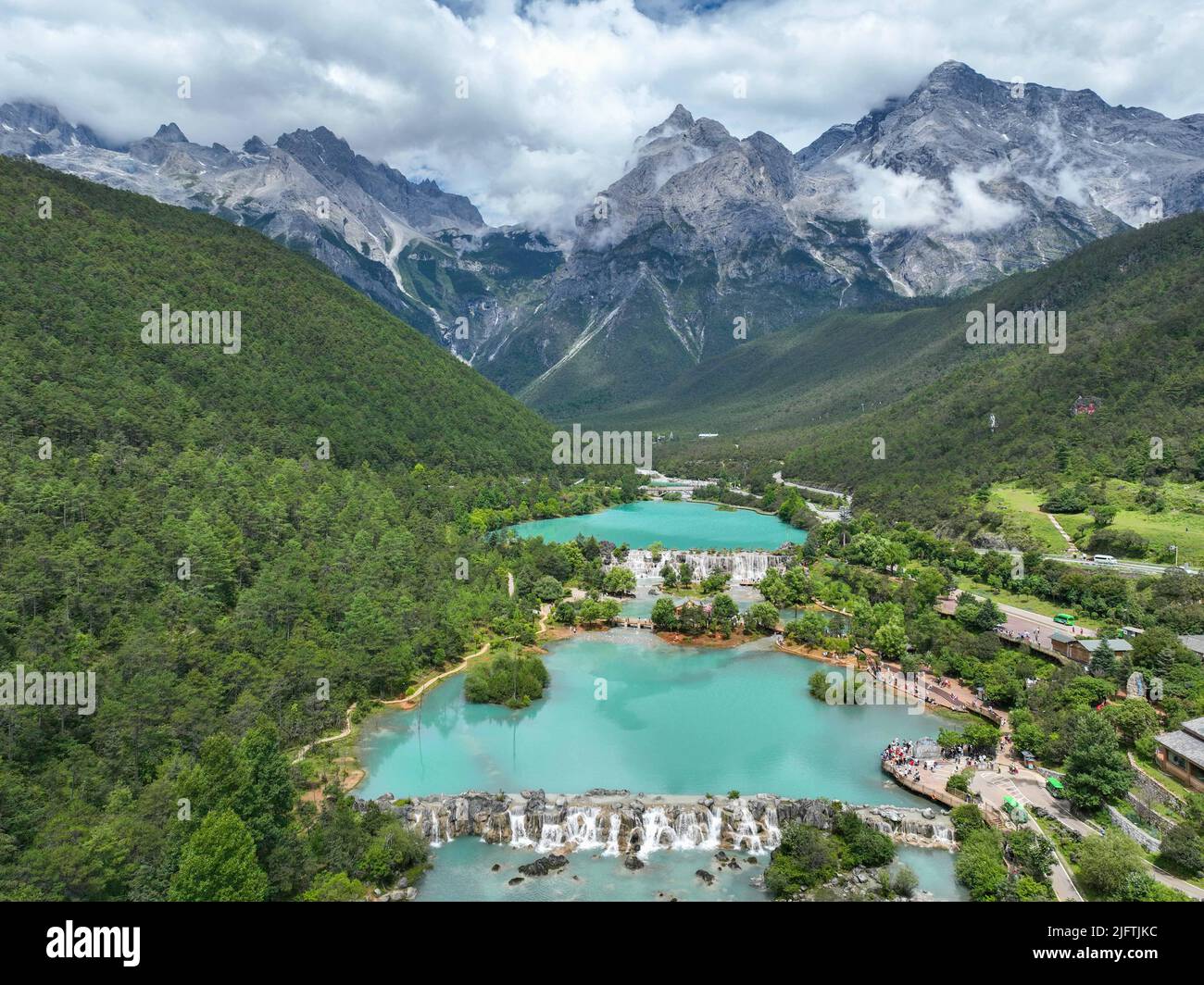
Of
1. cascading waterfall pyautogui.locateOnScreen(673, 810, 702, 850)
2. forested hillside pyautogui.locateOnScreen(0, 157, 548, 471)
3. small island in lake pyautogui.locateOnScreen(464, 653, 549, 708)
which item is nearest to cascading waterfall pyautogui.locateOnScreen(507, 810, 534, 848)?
cascading waterfall pyautogui.locateOnScreen(673, 810, 702, 850)

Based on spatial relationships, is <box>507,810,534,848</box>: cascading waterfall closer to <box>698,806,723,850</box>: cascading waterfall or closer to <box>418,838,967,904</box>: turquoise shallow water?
<box>418,838,967,904</box>: turquoise shallow water

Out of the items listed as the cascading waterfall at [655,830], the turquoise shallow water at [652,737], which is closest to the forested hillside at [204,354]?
the turquoise shallow water at [652,737]

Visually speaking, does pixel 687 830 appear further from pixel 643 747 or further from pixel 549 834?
pixel 643 747

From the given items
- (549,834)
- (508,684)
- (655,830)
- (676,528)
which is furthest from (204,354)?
(655,830)

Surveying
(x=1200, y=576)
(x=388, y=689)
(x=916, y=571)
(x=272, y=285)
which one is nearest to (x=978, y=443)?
(x=916, y=571)

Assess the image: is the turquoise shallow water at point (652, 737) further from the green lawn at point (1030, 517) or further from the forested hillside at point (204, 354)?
the forested hillside at point (204, 354)

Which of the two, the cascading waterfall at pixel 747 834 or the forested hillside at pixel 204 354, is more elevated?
the forested hillside at pixel 204 354
